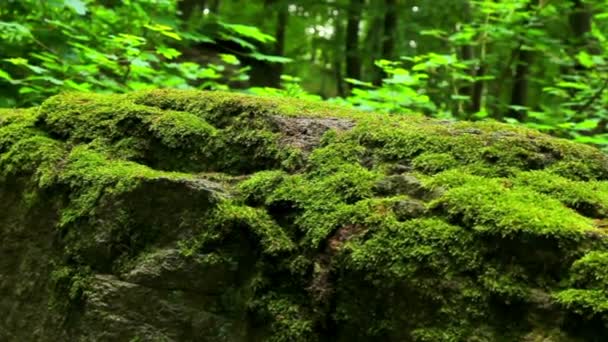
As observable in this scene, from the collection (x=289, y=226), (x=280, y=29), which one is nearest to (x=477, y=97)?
(x=280, y=29)

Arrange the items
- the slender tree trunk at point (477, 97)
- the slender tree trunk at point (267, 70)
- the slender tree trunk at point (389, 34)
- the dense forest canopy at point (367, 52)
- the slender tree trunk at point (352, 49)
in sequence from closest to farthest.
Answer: the dense forest canopy at point (367, 52) → the slender tree trunk at point (477, 97) → the slender tree trunk at point (267, 70) → the slender tree trunk at point (389, 34) → the slender tree trunk at point (352, 49)

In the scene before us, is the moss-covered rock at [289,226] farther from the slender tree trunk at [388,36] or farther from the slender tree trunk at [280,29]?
the slender tree trunk at [388,36]

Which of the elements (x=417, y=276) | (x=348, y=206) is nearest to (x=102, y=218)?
(x=348, y=206)

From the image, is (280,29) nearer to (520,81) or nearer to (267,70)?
(267,70)

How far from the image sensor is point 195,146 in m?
2.63

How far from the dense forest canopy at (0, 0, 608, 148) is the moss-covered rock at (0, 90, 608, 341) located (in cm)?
208

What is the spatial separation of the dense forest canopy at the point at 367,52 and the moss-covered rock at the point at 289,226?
6.81 feet

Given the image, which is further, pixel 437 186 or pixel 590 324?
pixel 437 186

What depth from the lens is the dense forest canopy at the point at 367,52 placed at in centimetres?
493

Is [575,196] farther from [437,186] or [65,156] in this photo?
[65,156]

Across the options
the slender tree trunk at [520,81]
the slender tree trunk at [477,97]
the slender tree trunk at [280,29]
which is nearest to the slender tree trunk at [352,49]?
the slender tree trunk at [280,29]

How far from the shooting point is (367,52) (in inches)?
414

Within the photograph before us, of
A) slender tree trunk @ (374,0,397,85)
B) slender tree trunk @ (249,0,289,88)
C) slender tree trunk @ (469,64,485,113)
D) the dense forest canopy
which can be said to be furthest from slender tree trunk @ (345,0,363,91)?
slender tree trunk @ (469,64,485,113)

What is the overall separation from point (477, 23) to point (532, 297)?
5905 millimetres
